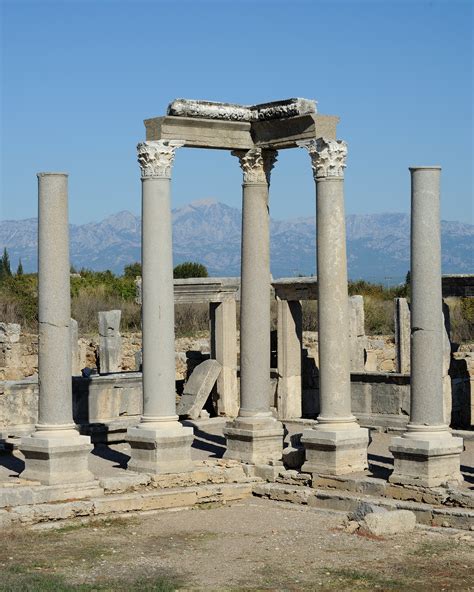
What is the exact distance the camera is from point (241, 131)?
77.8ft

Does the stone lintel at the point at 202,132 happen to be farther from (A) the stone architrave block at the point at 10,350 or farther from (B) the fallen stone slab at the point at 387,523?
(A) the stone architrave block at the point at 10,350

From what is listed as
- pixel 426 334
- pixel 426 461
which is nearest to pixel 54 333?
pixel 426 334

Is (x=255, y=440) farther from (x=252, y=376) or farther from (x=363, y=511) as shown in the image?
(x=363, y=511)

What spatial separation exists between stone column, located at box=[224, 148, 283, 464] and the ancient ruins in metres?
0.02

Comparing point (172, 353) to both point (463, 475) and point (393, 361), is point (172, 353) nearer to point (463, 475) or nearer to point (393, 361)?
point (463, 475)

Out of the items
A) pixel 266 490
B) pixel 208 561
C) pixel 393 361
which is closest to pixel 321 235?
pixel 266 490

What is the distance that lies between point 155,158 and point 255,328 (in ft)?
11.6

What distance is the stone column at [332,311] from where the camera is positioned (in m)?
21.8

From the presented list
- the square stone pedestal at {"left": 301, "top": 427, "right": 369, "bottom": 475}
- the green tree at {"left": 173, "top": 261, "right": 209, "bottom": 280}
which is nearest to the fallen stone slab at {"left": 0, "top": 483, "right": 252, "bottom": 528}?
the square stone pedestal at {"left": 301, "top": 427, "right": 369, "bottom": 475}

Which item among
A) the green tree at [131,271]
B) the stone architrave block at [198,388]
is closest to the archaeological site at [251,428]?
the stone architrave block at [198,388]

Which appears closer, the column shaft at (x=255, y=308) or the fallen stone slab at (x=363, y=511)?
the fallen stone slab at (x=363, y=511)

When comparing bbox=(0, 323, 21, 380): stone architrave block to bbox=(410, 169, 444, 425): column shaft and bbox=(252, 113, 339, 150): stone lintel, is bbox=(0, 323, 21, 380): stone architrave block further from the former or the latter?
bbox=(410, 169, 444, 425): column shaft

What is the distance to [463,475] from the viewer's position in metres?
21.1

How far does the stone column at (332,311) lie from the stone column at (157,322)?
227cm
